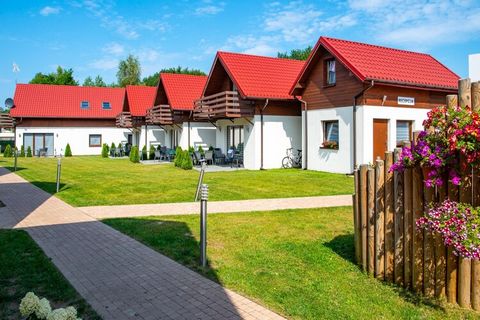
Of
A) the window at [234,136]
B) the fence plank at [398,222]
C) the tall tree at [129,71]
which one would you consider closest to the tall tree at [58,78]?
the tall tree at [129,71]

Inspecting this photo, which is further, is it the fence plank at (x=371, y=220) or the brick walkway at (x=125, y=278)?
the fence plank at (x=371, y=220)

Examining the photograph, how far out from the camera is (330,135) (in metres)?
18.9

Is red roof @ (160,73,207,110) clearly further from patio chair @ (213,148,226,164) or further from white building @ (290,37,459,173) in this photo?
white building @ (290,37,459,173)

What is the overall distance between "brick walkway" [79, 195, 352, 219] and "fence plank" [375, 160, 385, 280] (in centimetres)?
506

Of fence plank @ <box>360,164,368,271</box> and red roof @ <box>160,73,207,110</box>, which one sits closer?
fence plank @ <box>360,164,368,271</box>

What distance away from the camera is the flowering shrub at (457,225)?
148 inches

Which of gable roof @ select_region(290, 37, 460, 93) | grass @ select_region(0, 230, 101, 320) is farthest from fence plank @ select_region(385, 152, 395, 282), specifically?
gable roof @ select_region(290, 37, 460, 93)

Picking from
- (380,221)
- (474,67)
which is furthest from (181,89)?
(380,221)

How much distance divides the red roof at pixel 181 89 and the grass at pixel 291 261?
19778mm

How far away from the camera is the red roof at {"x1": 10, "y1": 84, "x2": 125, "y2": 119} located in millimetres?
39000

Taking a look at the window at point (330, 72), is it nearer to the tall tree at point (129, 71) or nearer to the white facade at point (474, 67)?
the white facade at point (474, 67)

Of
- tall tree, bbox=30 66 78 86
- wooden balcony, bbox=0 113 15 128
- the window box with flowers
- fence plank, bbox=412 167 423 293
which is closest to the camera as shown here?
fence plank, bbox=412 167 423 293

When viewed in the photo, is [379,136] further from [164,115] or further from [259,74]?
[164,115]

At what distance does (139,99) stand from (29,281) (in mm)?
32357
